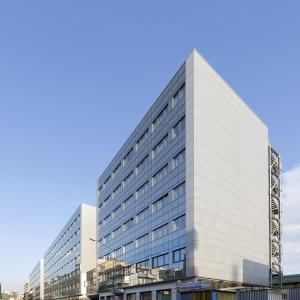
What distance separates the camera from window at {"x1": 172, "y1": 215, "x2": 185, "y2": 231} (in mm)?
54219

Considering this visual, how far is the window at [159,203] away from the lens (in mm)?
60750

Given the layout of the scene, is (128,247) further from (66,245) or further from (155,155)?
(66,245)

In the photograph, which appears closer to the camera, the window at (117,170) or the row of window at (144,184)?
the row of window at (144,184)

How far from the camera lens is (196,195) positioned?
171 feet

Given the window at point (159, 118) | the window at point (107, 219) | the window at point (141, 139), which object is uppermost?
Answer: the window at point (159, 118)

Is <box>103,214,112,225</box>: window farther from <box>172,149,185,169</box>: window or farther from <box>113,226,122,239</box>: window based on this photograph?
<box>172,149,185,169</box>: window

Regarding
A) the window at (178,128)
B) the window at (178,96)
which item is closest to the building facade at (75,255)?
the window at (178,128)

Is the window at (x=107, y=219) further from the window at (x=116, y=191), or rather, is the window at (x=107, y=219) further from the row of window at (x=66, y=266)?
the row of window at (x=66, y=266)

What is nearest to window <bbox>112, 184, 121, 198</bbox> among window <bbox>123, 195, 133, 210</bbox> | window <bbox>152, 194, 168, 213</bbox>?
window <bbox>123, 195, 133, 210</bbox>

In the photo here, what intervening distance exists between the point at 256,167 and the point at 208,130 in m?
16.2

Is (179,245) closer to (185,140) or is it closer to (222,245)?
(222,245)

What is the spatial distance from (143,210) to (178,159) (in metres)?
15.2

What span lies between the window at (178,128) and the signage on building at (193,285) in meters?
18.4

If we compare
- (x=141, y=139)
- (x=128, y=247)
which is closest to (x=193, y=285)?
(x=128, y=247)
